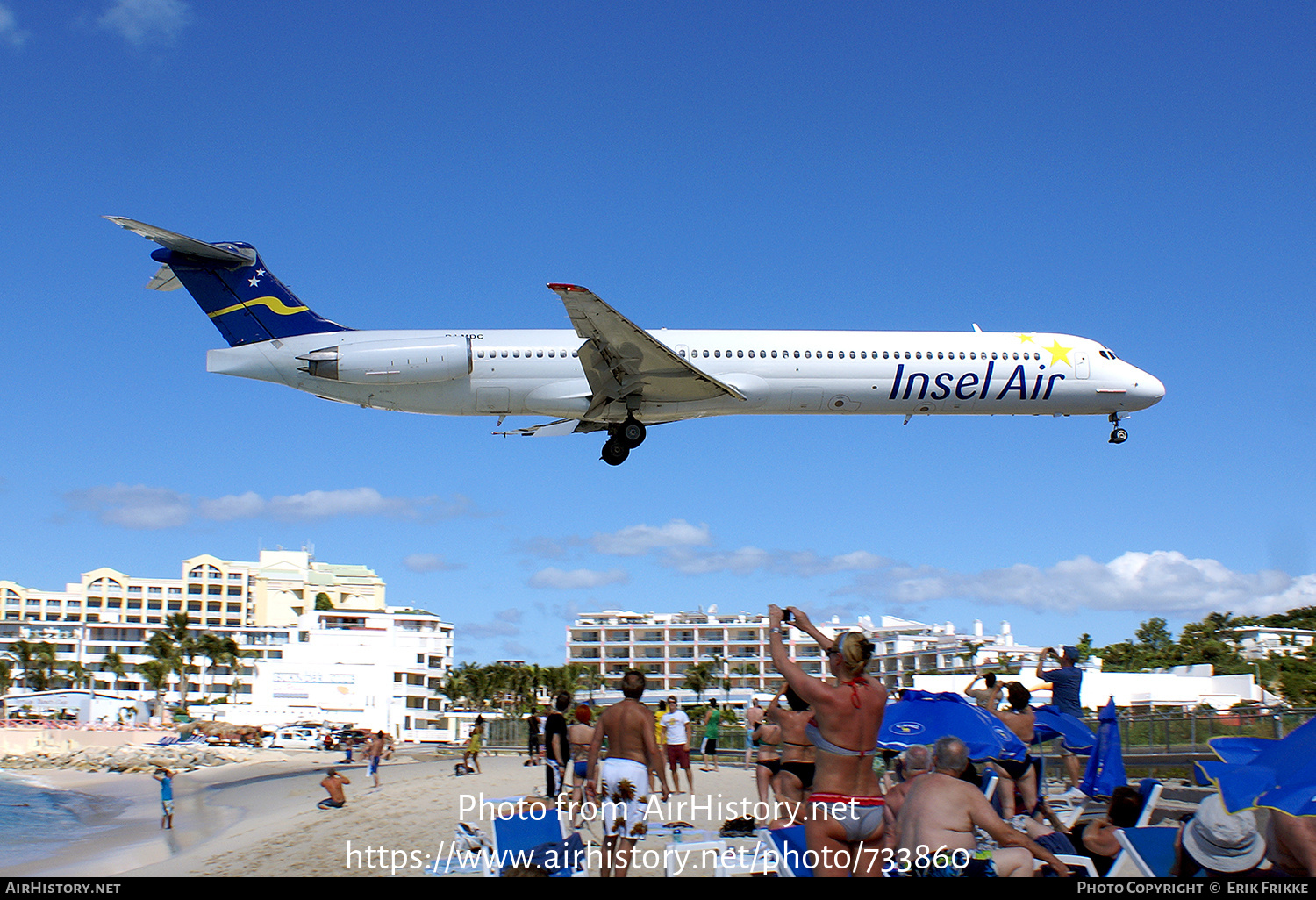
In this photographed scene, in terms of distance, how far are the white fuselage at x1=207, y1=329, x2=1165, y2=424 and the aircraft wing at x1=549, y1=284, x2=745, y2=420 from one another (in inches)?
15.3

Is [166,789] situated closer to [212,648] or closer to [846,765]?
[846,765]

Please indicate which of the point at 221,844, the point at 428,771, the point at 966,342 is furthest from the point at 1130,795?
the point at 428,771

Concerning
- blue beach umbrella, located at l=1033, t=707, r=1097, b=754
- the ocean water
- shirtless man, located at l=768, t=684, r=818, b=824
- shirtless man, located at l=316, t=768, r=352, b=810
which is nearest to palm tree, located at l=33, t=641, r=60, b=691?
the ocean water

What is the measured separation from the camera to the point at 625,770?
7648 millimetres

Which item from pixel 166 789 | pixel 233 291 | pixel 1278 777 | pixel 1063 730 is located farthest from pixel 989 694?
pixel 233 291

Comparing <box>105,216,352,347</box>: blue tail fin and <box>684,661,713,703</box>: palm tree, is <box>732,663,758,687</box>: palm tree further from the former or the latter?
<box>105,216,352,347</box>: blue tail fin

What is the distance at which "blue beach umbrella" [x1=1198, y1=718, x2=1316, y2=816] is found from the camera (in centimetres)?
560

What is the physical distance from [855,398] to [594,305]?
6520 mm

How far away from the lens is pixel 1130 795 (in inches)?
269

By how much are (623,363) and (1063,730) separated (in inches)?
488

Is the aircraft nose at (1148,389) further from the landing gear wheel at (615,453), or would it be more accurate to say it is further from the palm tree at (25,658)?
the palm tree at (25,658)

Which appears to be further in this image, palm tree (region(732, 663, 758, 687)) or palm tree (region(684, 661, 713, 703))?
palm tree (region(732, 663, 758, 687))
